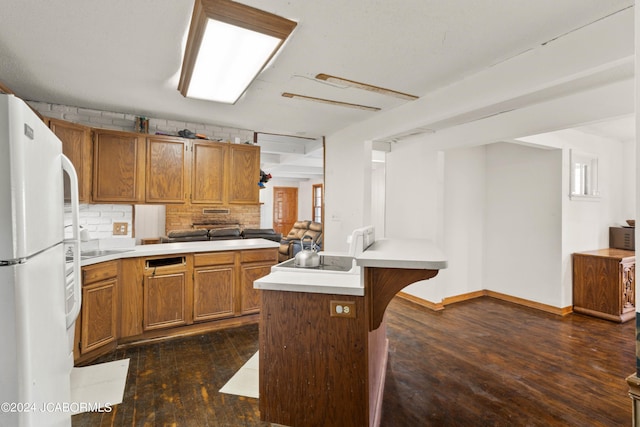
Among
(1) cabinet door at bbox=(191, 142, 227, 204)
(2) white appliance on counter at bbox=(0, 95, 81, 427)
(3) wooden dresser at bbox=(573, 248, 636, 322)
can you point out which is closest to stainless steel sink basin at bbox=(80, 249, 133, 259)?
(1) cabinet door at bbox=(191, 142, 227, 204)

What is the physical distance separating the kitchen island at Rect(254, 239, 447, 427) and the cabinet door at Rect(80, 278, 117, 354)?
1.73 metres

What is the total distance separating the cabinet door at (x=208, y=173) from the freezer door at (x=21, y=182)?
9.40 feet

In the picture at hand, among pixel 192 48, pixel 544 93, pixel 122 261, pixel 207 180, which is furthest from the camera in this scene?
pixel 207 180

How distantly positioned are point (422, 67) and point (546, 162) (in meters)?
2.68

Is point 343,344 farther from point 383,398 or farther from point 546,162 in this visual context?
point 546,162

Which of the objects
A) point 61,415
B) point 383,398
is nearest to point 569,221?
point 383,398

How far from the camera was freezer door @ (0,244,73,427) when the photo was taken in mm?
828

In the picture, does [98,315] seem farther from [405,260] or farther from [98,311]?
[405,260]

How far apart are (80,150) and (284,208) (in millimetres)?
8570

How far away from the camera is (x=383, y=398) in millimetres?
2164

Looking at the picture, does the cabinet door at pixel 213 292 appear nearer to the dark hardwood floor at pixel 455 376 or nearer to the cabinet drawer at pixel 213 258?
the cabinet drawer at pixel 213 258

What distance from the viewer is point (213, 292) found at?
10.9ft

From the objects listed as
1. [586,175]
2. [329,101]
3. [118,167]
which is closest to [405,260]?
[329,101]

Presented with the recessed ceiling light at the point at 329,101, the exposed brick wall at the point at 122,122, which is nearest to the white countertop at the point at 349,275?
the recessed ceiling light at the point at 329,101
